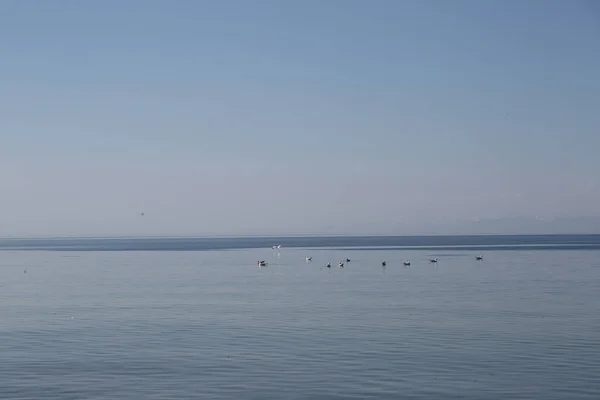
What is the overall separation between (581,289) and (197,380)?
123 ft

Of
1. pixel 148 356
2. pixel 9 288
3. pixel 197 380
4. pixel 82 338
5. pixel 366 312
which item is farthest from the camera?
pixel 9 288

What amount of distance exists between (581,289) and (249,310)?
2576 cm

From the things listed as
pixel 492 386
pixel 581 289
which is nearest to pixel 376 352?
pixel 492 386

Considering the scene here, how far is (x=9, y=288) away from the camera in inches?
2399

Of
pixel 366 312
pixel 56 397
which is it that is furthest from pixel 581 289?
pixel 56 397

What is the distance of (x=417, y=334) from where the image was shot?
110 feet

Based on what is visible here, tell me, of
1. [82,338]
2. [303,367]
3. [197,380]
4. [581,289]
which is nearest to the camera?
[197,380]

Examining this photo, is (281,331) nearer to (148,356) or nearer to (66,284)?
(148,356)

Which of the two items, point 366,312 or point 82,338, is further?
point 366,312

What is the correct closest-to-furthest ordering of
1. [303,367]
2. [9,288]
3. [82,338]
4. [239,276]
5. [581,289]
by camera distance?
[303,367] < [82,338] < [581,289] < [9,288] < [239,276]

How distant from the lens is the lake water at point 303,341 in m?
24.0

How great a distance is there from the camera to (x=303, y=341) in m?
32.1

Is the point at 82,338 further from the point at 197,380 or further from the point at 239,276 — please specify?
the point at 239,276

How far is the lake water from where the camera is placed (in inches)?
944
